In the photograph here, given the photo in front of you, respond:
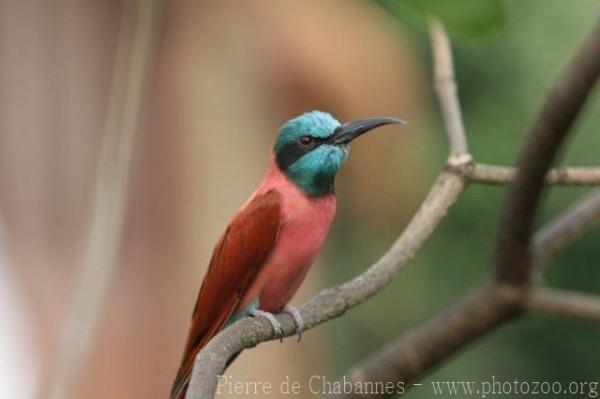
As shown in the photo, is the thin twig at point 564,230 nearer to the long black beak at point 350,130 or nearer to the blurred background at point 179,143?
the long black beak at point 350,130

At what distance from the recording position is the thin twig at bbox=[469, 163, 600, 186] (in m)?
0.81

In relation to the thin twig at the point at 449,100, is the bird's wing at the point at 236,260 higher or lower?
lower

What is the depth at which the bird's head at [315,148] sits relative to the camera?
886 mm

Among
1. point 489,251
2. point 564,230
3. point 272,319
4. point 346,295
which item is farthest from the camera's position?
point 489,251

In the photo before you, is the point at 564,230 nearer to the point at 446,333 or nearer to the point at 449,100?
the point at 446,333

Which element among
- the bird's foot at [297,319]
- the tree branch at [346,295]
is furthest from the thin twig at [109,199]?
the bird's foot at [297,319]

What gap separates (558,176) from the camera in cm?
81

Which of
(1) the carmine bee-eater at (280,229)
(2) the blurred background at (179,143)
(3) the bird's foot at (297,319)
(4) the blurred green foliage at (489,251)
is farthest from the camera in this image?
(4) the blurred green foliage at (489,251)

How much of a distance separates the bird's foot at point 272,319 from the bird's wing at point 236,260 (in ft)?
0.09

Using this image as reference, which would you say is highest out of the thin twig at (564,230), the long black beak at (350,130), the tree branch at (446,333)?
the long black beak at (350,130)

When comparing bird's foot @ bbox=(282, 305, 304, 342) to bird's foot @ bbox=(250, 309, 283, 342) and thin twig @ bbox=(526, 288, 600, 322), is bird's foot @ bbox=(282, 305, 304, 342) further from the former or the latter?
thin twig @ bbox=(526, 288, 600, 322)

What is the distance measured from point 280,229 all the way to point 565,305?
0.56 meters

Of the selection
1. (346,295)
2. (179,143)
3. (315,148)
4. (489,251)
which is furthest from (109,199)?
(489,251)

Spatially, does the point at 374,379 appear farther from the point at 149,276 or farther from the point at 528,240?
the point at 149,276
